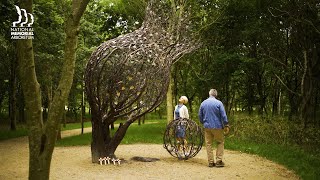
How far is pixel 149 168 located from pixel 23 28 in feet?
19.4

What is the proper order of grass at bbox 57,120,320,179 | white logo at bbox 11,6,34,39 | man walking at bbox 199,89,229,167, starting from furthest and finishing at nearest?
man walking at bbox 199,89,229,167
grass at bbox 57,120,320,179
white logo at bbox 11,6,34,39

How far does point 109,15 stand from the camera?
1997 centimetres

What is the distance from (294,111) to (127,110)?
1341 centimetres

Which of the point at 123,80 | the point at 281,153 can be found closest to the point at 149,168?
the point at 123,80

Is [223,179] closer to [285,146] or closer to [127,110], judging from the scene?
[127,110]

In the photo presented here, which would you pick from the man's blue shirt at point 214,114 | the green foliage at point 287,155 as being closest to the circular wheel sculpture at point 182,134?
the man's blue shirt at point 214,114

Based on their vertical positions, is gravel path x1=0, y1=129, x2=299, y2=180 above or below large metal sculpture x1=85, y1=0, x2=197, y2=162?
below

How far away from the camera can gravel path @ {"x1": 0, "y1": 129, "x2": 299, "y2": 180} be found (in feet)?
27.0

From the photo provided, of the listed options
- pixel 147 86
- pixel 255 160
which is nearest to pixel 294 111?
pixel 255 160

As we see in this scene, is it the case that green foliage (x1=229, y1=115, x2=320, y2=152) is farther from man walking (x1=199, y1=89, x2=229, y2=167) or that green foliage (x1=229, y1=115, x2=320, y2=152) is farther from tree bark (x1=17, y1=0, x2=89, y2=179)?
tree bark (x1=17, y1=0, x2=89, y2=179)

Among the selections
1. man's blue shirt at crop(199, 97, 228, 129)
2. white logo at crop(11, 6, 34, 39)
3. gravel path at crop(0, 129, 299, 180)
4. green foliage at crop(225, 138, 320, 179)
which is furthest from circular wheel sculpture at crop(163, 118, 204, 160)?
white logo at crop(11, 6, 34, 39)

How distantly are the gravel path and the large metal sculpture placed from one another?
2.99 ft

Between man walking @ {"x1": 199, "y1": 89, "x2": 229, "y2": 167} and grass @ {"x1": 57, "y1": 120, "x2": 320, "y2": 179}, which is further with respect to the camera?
man walking @ {"x1": 199, "y1": 89, "x2": 229, "y2": 167}

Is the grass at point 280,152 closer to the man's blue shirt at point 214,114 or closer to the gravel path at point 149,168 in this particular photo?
the gravel path at point 149,168
